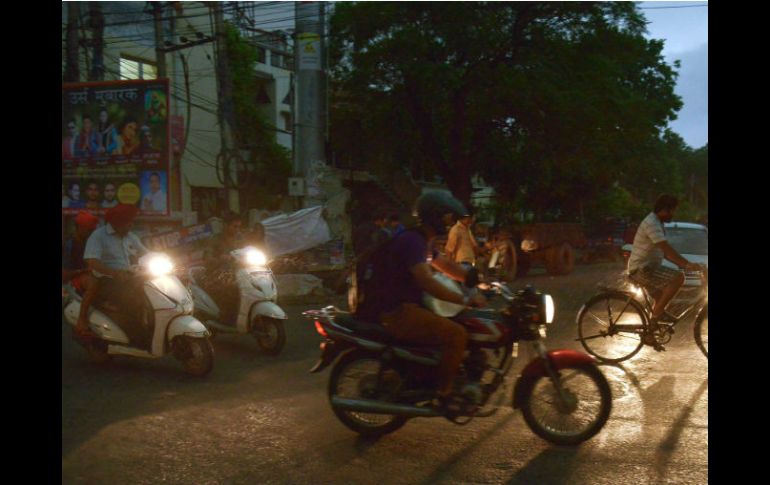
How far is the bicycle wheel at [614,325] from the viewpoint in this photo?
284 inches

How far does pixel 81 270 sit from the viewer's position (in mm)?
7023

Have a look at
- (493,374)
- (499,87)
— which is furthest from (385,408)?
(499,87)

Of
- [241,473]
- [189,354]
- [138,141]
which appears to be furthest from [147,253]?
[138,141]

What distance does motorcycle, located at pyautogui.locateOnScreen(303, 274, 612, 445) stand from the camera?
4.52 m

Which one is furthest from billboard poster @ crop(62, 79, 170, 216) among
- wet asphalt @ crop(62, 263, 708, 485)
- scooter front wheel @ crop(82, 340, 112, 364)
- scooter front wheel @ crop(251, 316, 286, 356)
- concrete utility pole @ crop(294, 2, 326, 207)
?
wet asphalt @ crop(62, 263, 708, 485)

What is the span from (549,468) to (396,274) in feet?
4.91

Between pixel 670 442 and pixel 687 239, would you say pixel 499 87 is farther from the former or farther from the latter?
pixel 670 442

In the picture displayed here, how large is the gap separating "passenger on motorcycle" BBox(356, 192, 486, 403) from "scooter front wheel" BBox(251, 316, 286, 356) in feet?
11.1

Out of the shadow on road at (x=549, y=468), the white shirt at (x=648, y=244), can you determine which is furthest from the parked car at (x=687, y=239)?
the shadow on road at (x=549, y=468)

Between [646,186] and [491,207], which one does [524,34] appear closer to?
[491,207]

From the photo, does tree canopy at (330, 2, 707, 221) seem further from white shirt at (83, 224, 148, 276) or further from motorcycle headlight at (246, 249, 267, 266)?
white shirt at (83, 224, 148, 276)
